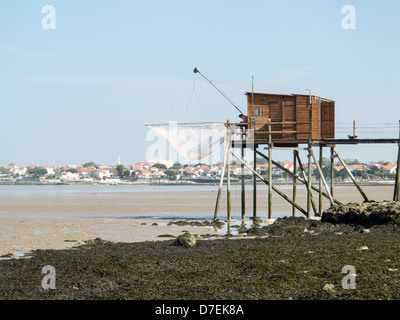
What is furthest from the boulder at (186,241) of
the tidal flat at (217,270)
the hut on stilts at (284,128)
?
the hut on stilts at (284,128)

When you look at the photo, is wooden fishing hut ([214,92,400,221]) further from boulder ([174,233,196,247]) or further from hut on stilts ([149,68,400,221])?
boulder ([174,233,196,247])

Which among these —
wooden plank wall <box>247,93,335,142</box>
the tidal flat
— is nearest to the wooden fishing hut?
wooden plank wall <box>247,93,335,142</box>

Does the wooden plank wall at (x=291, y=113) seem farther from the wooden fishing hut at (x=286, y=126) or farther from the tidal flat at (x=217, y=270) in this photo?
the tidal flat at (x=217, y=270)

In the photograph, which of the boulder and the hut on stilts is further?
the hut on stilts

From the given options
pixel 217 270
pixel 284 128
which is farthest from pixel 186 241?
pixel 284 128

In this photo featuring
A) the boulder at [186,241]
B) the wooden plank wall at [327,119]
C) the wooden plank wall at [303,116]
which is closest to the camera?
the boulder at [186,241]

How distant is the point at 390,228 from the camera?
23125mm

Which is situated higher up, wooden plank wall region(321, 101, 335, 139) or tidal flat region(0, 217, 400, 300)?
wooden plank wall region(321, 101, 335, 139)

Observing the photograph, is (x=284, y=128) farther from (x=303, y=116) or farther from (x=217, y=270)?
(x=217, y=270)

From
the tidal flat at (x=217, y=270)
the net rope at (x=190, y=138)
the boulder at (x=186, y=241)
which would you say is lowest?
the boulder at (x=186, y=241)
